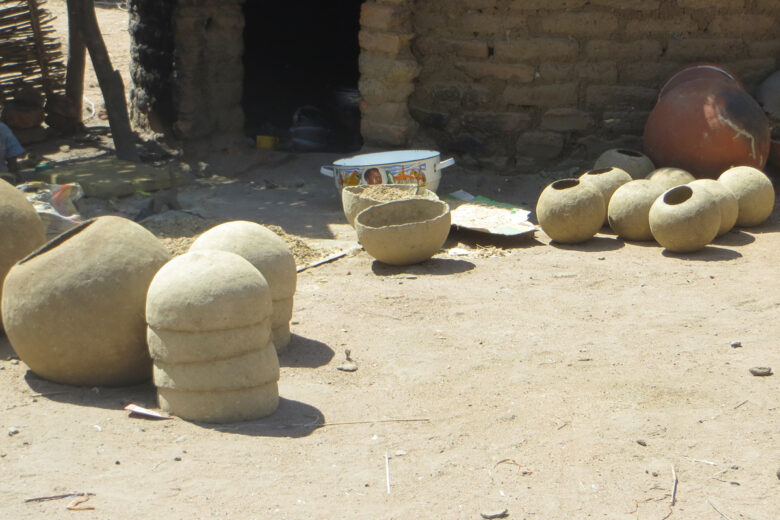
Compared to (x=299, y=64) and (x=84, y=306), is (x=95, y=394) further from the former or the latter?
(x=299, y=64)

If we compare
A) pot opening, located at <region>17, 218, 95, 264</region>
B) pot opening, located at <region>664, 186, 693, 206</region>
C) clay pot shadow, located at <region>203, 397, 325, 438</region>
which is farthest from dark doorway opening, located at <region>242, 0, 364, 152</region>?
clay pot shadow, located at <region>203, 397, 325, 438</region>

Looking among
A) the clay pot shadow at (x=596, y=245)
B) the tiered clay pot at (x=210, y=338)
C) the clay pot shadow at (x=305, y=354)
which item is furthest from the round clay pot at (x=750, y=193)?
the tiered clay pot at (x=210, y=338)

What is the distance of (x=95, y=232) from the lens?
363cm

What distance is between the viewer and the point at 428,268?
5.73 m

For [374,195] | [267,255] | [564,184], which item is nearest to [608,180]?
[564,184]

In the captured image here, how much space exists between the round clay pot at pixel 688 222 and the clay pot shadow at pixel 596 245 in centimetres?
34

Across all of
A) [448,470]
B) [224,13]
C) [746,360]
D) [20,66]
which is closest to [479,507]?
[448,470]

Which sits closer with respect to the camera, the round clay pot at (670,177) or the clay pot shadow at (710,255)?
the clay pot shadow at (710,255)

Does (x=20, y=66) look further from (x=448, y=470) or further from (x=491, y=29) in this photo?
(x=448, y=470)

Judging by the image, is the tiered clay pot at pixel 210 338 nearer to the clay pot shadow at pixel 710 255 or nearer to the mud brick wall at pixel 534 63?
the clay pot shadow at pixel 710 255

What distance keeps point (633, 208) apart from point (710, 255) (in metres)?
0.61

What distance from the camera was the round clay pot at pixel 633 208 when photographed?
6086 mm

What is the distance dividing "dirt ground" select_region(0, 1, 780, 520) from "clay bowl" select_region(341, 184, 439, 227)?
0.61 meters

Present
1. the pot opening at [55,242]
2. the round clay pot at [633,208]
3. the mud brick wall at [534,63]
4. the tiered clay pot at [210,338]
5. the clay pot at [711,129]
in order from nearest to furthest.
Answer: the tiered clay pot at [210,338], the pot opening at [55,242], the round clay pot at [633,208], the clay pot at [711,129], the mud brick wall at [534,63]
